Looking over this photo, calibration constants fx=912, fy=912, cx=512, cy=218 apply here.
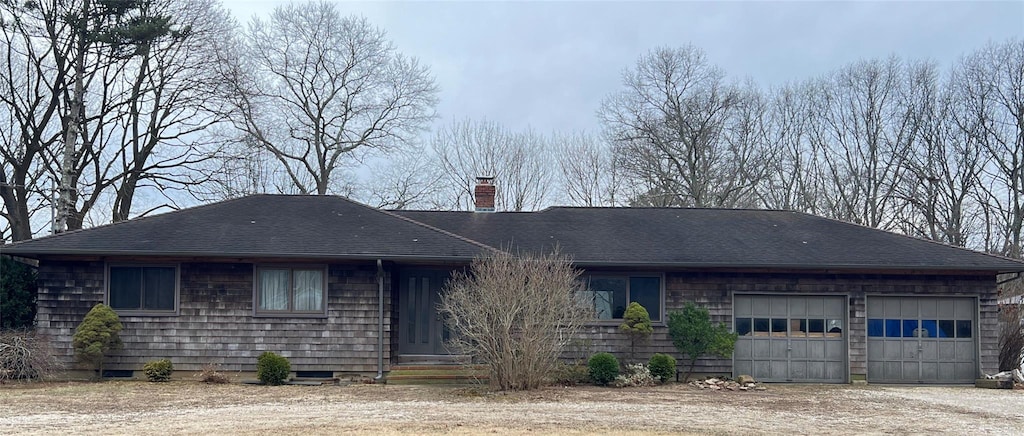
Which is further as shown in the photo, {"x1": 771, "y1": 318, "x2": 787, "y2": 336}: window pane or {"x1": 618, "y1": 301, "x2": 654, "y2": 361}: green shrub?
{"x1": 771, "y1": 318, "x2": 787, "y2": 336}: window pane

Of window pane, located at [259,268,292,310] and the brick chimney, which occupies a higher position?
the brick chimney

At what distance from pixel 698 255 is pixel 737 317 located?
1438 mm

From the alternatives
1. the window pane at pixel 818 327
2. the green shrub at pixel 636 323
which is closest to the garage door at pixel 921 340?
the window pane at pixel 818 327

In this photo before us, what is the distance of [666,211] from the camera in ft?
67.9

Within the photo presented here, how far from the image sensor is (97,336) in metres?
15.5

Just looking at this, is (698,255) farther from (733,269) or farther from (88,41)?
Answer: (88,41)

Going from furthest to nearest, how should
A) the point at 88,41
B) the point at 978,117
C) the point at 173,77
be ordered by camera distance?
the point at 978,117
the point at 173,77
the point at 88,41

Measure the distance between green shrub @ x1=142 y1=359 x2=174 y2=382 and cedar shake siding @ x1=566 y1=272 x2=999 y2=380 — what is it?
24.7 ft

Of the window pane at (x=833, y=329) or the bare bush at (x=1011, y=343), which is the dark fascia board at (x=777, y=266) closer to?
the window pane at (x=833, y=329)

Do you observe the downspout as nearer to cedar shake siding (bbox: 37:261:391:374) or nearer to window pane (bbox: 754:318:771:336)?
cedar shake siding (bbox: 37:261:391:374)

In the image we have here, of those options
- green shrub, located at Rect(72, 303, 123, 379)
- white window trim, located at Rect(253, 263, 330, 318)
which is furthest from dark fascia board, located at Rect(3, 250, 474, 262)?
green shrub, located at Rect(72, 303, 123, 379)

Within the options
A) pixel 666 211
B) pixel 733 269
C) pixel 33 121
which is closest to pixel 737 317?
→ pixel 733 269

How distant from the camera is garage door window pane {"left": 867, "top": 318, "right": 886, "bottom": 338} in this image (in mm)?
17375

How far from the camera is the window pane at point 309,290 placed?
16422mm
